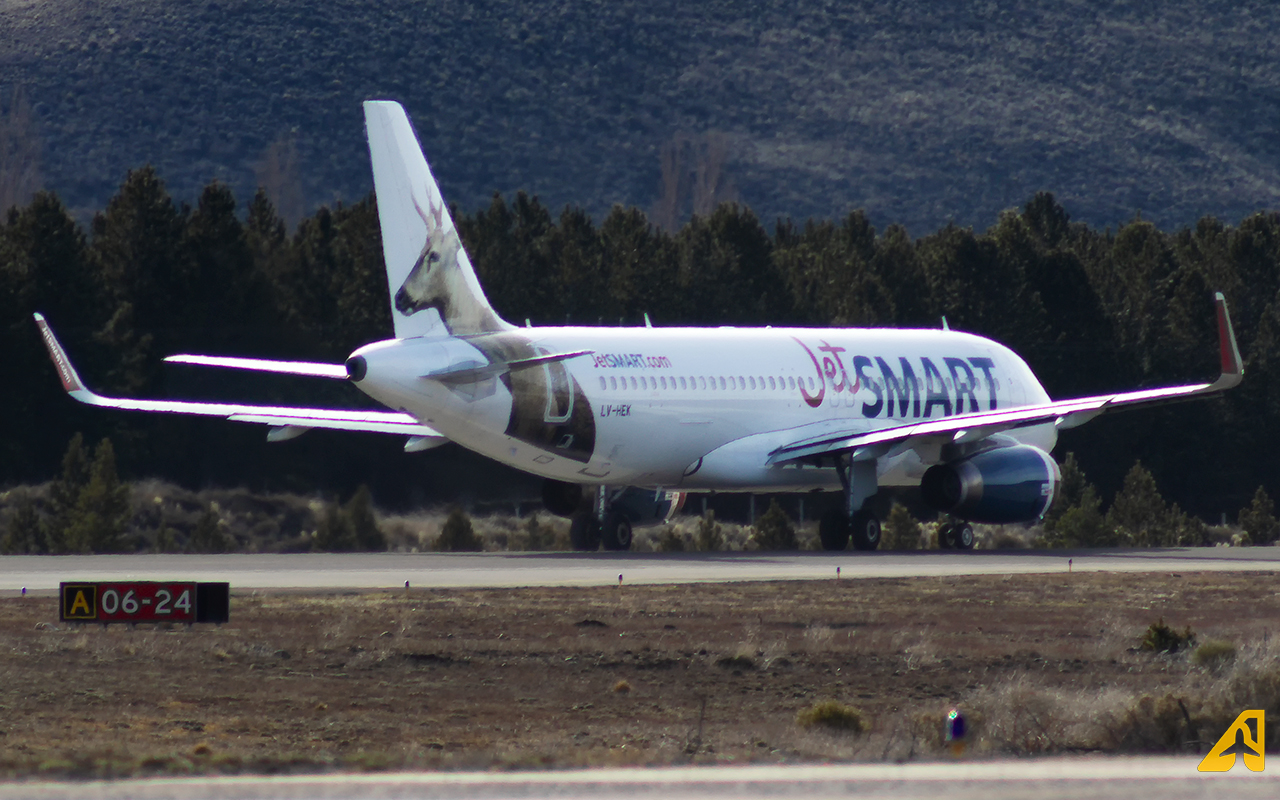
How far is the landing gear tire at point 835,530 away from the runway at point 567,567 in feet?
4.97

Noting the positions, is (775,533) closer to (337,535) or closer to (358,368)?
(337,535)

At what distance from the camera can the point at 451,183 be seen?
150000 millimetres

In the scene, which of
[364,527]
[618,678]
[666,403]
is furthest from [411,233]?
[618,678]

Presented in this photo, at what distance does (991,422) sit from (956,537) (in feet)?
16.6

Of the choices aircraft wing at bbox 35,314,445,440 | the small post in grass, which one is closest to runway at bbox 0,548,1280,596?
aircraft wing at bbox 35,314,445,440

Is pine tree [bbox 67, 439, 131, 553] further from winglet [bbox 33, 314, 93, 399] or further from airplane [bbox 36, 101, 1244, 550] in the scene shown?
winglet [bbox 33, 314, 93, 399]

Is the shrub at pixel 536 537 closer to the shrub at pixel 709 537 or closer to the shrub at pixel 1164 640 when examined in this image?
the shrub at pixel 709 537

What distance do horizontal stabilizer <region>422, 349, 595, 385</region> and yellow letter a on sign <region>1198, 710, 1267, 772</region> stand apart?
1683 cm

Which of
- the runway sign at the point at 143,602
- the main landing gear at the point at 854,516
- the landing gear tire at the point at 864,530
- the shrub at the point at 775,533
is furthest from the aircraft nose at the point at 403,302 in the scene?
the shrub at the point at 775,533

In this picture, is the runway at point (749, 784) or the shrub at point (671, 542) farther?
the shrub at point (671, 542)

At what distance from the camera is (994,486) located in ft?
121

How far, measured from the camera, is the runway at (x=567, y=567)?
28078 mm

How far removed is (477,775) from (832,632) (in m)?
10.1

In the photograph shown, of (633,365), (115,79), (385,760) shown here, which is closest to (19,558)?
(633,365)
